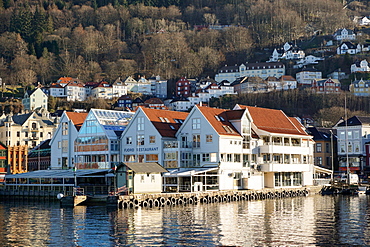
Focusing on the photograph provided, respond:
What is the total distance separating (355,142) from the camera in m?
112

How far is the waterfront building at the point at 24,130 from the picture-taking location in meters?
139

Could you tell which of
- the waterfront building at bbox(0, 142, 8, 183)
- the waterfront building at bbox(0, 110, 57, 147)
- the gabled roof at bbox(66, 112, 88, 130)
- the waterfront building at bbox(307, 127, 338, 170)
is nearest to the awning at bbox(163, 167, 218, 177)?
the gabled roof at bbox(66, 112, 88, 130)

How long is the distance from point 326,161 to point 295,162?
2992 cm

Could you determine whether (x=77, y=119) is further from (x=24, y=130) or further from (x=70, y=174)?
(x=24, y=130)

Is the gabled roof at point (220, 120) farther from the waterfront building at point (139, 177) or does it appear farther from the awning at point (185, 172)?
the waterfront building at point (139, 177)

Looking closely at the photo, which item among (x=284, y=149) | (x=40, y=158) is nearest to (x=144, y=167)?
(x=284, y=149)

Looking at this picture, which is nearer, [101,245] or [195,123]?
[101,245]

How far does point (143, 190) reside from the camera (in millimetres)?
66812

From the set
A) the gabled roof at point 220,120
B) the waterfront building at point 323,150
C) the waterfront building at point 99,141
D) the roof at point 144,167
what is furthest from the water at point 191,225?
the waterfront building at point 323,150

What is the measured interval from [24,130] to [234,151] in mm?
78706

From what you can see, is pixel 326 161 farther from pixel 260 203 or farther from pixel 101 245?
pixel 101 245

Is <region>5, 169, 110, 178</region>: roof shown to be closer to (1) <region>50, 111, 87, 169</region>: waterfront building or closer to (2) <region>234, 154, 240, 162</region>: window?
(1) <region>50, 111, 87, 169</region>: waterfront building

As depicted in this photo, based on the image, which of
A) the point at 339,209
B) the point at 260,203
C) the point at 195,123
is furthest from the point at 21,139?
the point at 339,209

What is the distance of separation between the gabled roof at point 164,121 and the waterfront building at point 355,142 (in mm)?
39969
